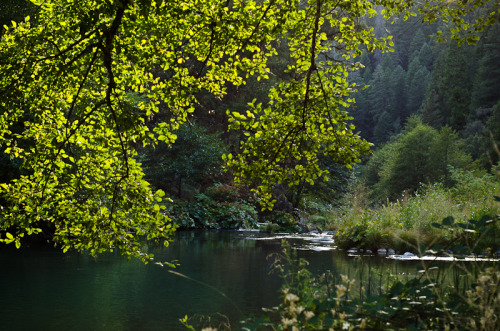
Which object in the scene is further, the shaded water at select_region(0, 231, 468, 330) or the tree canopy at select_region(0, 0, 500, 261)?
the shaded water at select_region(0, 231, 468, 330)

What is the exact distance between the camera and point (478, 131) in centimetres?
4419

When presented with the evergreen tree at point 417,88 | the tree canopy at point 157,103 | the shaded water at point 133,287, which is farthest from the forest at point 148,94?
the evergreen tree at point 417,88

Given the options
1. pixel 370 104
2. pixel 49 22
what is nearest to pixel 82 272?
pixel 49 22

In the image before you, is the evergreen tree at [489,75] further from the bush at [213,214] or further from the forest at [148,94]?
the forest at [148,94]

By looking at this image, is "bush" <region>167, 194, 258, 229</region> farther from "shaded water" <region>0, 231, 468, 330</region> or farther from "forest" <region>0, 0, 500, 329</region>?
"forest" <region>0, 0, 500, 329</region>

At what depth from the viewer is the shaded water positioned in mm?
6102

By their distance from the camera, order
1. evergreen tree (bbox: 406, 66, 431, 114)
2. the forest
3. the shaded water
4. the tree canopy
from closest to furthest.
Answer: the forest < the tree canopy < the shaded water < evergreen tree (bbox: 406, 66, 431, 114)

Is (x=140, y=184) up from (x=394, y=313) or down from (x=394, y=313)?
up

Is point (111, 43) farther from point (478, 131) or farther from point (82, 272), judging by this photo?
point (478, 131)

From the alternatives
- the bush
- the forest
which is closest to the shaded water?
the forest

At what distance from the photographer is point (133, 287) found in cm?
796

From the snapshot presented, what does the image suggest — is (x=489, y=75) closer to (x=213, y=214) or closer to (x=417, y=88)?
(x=417, y=88)

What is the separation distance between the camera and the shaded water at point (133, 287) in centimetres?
610

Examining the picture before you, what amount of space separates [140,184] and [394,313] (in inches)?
133
